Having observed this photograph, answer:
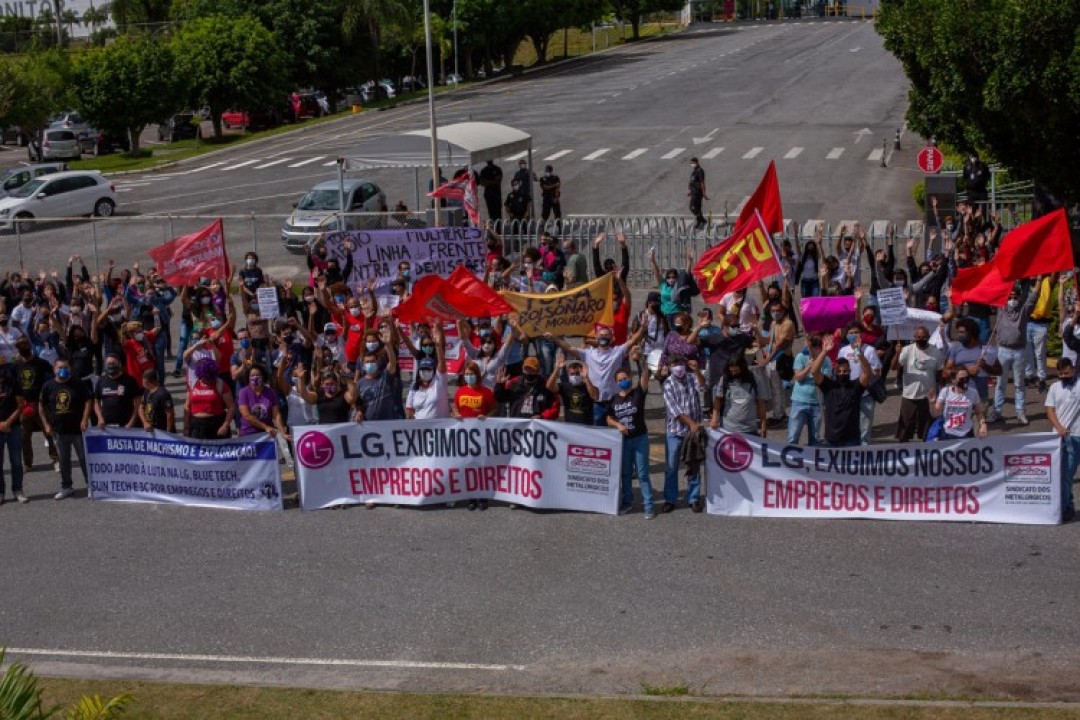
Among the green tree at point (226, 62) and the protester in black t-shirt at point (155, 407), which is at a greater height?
the green tree at point (226, 62)

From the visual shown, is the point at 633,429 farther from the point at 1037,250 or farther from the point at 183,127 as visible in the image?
the point at 183,127

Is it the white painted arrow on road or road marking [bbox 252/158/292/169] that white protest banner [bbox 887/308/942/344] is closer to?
the white painted arrow on road

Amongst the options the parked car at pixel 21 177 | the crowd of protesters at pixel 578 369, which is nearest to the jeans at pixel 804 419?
the crowd of protesters at pixel 578 369

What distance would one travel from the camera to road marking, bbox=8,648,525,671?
429 inches

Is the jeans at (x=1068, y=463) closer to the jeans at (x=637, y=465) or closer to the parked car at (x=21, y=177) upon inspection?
the jeans at (x=637, y=465)

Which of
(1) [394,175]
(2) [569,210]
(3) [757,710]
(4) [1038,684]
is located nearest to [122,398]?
(3) [757,710]

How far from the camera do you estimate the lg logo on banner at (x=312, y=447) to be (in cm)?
1499

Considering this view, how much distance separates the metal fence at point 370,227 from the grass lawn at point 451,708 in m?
12.9

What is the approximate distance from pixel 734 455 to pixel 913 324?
486 cm

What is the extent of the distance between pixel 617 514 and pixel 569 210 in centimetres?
2247

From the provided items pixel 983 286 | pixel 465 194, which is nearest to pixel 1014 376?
pixel 983 286

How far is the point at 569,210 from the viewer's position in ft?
119

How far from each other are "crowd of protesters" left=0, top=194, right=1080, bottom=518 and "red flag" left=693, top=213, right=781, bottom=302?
0.44 metres

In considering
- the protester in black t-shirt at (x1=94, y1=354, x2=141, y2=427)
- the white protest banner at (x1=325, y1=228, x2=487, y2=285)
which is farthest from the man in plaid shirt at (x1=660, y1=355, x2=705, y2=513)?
the white protest banner at (x1=325, y1=228, x2=487, y2=285)
